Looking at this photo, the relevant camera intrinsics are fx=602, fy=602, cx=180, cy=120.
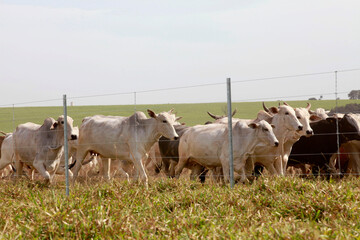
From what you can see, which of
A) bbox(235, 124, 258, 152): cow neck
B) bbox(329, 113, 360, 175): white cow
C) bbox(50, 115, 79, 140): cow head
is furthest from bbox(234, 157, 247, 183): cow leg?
bbox(50, 115, 79, 140): cow head

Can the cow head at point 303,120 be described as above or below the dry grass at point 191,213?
above

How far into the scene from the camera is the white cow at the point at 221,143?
1244 cm

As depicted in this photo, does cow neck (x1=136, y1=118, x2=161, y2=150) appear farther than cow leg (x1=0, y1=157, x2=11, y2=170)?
No

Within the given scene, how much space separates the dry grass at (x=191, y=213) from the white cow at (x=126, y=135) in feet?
11.1

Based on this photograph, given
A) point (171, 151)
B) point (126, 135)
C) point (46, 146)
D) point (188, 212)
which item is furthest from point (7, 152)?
point (188, 212)

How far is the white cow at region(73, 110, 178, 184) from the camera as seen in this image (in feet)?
44.7

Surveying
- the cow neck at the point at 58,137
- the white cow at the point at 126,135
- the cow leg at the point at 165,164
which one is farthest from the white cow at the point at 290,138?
the cow neck at the point at 58,137

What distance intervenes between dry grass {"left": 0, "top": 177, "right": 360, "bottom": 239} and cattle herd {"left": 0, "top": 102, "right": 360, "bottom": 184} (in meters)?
2.67

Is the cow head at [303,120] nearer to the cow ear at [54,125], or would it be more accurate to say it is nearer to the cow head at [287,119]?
the cow head at [287,119]

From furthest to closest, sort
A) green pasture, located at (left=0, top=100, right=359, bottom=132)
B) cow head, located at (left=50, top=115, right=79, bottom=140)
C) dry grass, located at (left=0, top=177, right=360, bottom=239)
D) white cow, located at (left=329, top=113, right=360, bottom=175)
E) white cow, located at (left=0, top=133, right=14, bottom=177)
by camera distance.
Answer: green pasture, located at (left=0, top=100, right=359, bottom=132) → white cow, located at (left=0, top=133, right=14, bottom=177) → white cow, located at (left=329, top=113, right=360, bottom=175) → cow head, located at (left=50, top=115, right=79, bottom=140) → dry grass, located at (left=0, top=177, right=360, bottom=239)

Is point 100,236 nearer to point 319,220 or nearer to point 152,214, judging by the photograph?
point 152,214

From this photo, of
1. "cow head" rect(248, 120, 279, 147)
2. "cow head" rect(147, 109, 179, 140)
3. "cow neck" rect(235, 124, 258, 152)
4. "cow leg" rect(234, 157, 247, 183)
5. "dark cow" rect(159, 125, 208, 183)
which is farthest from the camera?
"dark cow" rect(159, 125, 208, 183)

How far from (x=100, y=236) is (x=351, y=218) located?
3.00 meters

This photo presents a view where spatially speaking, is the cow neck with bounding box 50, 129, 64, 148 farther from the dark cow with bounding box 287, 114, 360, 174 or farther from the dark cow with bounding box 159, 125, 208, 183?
the dark cow with bounding box 287, 114, 360, 174
